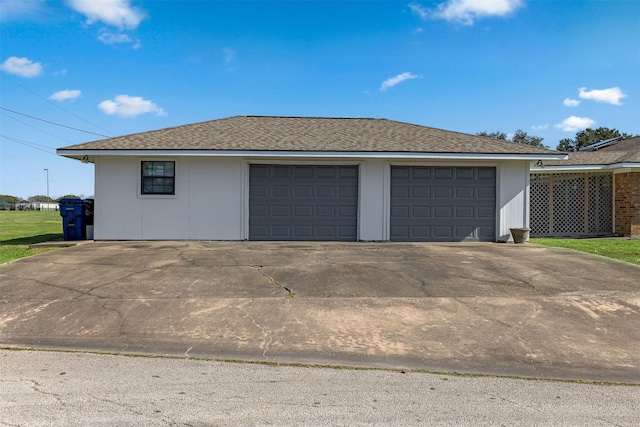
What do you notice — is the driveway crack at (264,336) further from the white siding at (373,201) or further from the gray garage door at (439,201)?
the gray garage door at (439,201)

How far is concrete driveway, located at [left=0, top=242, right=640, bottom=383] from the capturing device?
531cm

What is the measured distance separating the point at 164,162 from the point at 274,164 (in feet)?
10.6

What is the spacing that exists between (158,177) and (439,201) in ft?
27.8

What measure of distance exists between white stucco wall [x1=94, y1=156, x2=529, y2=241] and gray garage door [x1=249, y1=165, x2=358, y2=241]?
245 mm

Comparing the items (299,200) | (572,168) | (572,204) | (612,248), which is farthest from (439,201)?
(572,204)

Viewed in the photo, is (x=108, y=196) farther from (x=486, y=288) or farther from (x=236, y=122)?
(x=486, y=288)

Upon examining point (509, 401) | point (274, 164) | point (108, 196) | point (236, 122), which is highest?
point (236, 122)

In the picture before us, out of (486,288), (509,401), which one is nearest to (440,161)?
(486,288)

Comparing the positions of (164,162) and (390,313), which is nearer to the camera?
(390,313)

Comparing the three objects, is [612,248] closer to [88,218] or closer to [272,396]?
[272,396]

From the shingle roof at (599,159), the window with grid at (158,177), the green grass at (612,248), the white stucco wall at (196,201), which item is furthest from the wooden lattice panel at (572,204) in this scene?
the window with grid at (158,177)

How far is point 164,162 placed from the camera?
13883mm

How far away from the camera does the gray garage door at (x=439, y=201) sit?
563 inches

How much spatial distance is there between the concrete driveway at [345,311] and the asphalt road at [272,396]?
0.41 m
